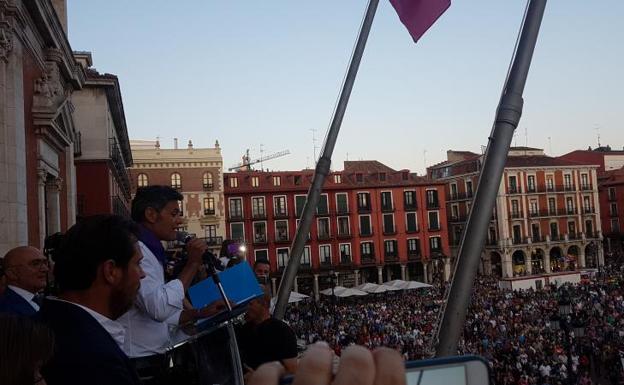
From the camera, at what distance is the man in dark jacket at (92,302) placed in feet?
5.03

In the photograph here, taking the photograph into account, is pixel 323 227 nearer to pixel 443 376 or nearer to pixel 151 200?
pixel 151 200

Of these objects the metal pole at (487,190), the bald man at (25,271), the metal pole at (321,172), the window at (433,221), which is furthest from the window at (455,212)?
the metal pole at (487,190)

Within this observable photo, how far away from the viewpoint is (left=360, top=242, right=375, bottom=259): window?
142ft

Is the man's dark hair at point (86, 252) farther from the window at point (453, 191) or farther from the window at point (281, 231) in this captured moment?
the window at point (453, 191)

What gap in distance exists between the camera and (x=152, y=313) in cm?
254

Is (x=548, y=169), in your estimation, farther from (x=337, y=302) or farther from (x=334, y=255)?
(x=337, y=302)

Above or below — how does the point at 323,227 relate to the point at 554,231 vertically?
above

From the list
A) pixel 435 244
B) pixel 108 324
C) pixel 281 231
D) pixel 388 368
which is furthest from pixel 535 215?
pixel 388 368

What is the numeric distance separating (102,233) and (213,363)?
3.17ft

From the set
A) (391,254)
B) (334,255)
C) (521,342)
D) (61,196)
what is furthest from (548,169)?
(61,196)

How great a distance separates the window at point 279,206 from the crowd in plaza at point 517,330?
11.3 metres

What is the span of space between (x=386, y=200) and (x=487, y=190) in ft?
139

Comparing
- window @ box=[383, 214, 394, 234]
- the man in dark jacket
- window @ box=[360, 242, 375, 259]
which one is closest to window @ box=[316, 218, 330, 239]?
window @ box=[360, 242, 375, 259]

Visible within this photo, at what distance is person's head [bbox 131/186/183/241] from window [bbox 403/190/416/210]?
42.0m
